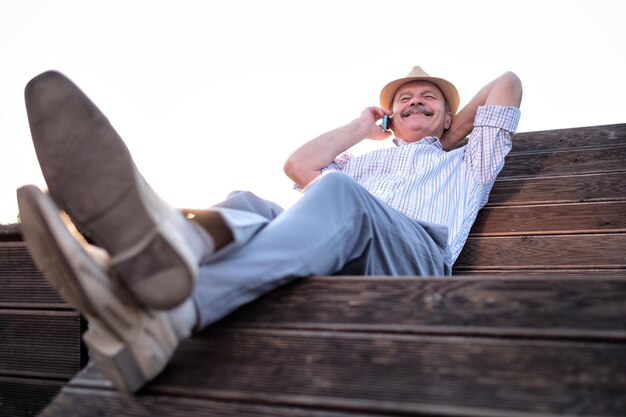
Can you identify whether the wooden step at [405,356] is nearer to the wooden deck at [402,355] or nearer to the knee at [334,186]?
the wooden deck at [402,355]

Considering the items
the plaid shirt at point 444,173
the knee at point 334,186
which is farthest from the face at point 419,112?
the knee at point 334,186

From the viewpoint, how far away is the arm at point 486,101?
6.93 ft

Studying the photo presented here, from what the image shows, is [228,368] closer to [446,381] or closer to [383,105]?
[446,381]

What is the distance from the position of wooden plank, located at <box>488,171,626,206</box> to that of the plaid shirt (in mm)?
114

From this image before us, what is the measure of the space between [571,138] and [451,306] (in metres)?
1.93

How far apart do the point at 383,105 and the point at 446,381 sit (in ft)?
6.45

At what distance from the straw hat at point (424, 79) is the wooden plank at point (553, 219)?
0.63 meters

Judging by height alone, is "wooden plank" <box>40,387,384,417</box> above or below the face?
below

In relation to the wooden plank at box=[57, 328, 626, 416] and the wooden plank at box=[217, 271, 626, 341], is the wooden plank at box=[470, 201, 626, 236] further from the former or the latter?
the wooden plank at box=[57, 328, 626, 416]

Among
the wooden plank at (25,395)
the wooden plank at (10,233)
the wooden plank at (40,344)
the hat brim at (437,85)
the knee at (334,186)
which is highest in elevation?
the hat brim at (437,85)

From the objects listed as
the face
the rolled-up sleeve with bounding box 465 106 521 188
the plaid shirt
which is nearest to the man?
the plaid shirt

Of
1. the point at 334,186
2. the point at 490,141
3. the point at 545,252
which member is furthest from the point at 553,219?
the point at 334,186

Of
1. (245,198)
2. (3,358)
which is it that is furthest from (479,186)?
(3,358)

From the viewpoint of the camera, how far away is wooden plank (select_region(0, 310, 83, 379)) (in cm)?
116
